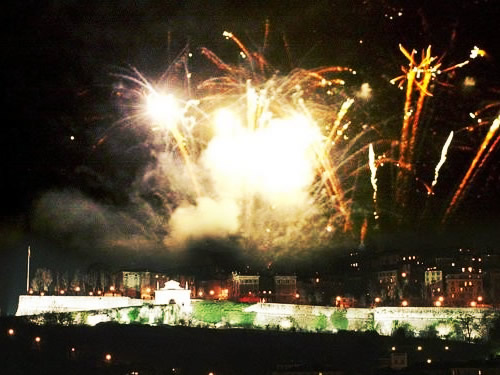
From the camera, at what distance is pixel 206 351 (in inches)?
1292

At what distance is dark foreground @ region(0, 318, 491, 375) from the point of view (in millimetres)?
29375

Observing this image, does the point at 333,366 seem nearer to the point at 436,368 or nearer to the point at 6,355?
the point at 436,368

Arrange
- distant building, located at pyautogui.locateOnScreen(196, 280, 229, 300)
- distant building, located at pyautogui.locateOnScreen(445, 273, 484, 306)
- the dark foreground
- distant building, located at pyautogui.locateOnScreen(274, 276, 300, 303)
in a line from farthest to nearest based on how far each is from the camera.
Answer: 1. distant building, located at pyautogui.locateOnScreen(274, 276, 300, 303)
2. distant building, located at pyautogui.locateOnScreen(196, 280, 229, 300)
3. distant building, located at pyautogui.locateOnScreen(445, 273, 484, 306)
4. the dark foreground

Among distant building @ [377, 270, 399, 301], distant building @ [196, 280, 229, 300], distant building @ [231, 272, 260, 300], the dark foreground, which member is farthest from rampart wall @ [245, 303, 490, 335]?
distant building @ [377, 270, 399, 301]

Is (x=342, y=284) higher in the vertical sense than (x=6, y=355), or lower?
higher

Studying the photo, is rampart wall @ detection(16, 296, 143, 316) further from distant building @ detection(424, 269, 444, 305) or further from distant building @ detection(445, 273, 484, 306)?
distant building @ detection(445, 273, 484, 306)

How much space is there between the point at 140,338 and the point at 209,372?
5.42 m

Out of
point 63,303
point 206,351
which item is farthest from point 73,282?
point 206,351

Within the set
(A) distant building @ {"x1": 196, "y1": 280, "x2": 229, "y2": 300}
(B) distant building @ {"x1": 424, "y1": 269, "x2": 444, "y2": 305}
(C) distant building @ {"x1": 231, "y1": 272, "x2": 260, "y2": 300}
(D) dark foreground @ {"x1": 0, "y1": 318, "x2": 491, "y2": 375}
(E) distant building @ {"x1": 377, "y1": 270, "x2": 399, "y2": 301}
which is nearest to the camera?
(D) dark foreground @ {"x1": 0, "y1": 318, "x2": 491, "y2": 375}

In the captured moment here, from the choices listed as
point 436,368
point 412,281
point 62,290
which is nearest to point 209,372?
point 436,368

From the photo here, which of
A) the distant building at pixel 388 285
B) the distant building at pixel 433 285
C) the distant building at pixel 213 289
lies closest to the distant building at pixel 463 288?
the distant building at pixel 433 285

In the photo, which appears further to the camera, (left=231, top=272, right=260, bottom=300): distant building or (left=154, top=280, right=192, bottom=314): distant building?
(left=231, top=272, right=260, bottom=300): distant building

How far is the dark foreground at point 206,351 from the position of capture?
29375 mm

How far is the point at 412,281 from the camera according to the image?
51688 mm
